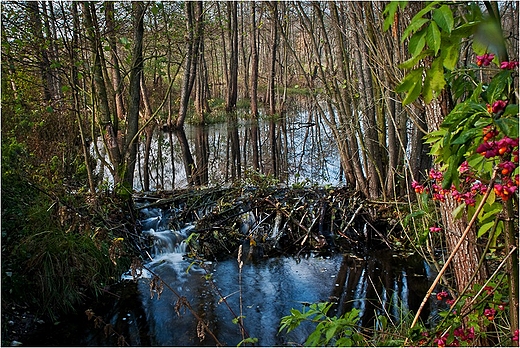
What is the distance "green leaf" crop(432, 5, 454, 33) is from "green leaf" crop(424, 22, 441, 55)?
2 cm

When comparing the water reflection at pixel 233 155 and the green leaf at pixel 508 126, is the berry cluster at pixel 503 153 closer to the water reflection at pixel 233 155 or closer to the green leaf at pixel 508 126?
the green leaf at pixel 508 126

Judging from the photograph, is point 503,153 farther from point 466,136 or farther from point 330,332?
point 330,332

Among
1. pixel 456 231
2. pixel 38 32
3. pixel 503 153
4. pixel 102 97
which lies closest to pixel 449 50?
pixel 503 153

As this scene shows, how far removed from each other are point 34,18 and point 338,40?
389cm

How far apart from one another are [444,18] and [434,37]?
67 mm

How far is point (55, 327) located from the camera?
4.37m

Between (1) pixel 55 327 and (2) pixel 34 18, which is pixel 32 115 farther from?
(1) pixel 55 327

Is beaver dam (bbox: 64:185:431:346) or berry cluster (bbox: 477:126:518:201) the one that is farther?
beaver dam (bbox: 64:185:431:346)

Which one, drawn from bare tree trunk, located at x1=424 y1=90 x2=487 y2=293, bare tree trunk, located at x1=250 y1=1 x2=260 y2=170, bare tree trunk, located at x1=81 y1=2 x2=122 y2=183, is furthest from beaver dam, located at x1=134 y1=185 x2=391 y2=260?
bare tree trunk, located at x1=250 y1=1 x2=260 y2=170

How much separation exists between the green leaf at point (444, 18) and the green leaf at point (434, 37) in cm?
2

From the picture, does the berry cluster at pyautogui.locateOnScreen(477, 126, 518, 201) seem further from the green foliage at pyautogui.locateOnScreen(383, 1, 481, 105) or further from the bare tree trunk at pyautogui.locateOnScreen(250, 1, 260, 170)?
the bare tree trunk at pyautogui.locateOnScreen(250, 1, 260, 170)

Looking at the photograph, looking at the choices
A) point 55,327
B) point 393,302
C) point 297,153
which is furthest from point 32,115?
point 297,153

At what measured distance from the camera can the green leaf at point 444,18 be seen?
1506 millimetres

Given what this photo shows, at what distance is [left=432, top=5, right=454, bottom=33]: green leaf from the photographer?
59.3 inches
